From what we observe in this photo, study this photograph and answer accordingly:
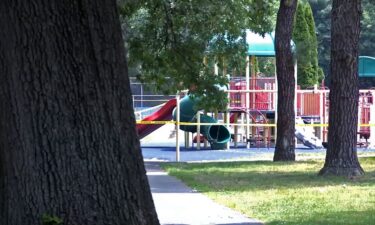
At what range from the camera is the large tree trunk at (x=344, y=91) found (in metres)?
17.7

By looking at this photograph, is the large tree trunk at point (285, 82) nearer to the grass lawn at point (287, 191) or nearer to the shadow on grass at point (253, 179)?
the grass lawn at point (287, 191)

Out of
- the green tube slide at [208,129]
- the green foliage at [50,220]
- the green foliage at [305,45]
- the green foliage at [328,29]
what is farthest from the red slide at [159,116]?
the green foliage at [328,29]

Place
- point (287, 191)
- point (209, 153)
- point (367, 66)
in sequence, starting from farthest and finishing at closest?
point (367, 66) → point (209, 153) → point (287, 191)

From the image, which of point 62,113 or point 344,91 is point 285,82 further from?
point 62,113

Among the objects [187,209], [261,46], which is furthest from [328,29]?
[187,209]

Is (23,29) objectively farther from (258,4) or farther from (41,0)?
(258,4)

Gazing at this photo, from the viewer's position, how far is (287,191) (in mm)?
15000

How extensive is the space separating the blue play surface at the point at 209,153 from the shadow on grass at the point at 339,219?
14587 mm

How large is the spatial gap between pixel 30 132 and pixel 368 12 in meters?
55.1

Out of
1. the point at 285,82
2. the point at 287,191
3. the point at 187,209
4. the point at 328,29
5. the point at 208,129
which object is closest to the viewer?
the point at 187,209

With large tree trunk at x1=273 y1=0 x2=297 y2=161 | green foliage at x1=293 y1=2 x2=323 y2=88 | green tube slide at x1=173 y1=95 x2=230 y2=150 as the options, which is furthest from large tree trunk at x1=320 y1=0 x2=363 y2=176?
green foliage at x1=293 y1=2 x2=323 y2=88

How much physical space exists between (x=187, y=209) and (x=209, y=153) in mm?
17430

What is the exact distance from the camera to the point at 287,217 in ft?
38.2

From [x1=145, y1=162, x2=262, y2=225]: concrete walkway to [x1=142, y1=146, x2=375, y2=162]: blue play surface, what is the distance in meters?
9.97
